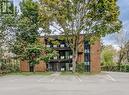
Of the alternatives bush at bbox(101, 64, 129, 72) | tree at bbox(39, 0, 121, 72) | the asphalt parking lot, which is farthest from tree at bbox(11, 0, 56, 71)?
bush at bbox(101, 64, 129, 72)

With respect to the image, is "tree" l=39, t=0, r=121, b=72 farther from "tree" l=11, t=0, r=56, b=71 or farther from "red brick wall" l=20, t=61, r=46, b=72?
"red brick wall" l=20, t=61, r=46, b=72

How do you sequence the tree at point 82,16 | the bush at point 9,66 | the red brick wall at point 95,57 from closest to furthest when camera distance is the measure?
1. the tree at point 82,16
2. the bush at point 9,66
3. the red brick wall at point 95,57

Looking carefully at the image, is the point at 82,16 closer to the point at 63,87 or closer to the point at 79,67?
the point at 79,67

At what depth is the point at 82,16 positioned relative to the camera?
4978 cm

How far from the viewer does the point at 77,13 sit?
4950 cm

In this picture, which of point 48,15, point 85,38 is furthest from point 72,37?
point 48,15

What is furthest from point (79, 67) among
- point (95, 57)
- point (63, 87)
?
point (63, 87)

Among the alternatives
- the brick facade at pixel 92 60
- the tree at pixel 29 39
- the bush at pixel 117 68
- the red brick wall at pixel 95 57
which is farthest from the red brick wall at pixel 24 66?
the bush at pixel 117 68

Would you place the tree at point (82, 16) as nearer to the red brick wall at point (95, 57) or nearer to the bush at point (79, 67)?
the bush at point (79, 67)

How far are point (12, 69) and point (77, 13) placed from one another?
14.6 meters

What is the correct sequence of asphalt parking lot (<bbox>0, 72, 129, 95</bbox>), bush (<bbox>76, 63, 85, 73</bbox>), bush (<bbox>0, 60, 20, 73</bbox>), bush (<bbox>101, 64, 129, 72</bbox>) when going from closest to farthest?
asphalt parking lot (<bbox>0, 72, 129, 95</bbox>) < bush (<bbox>0, 60, 20, 73</bbox>) < bush (<bbox>76, 63, 85, 73</bbox>) < bush (<bbox>101, 64, 129, 72</bbox>)

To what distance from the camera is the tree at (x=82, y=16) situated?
48875 millimetres

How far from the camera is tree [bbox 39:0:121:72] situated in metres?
48.9

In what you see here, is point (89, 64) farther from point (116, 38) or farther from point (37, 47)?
point (116, 38)
